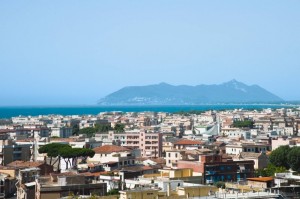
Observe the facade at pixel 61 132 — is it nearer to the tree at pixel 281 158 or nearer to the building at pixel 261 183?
the tree at pixel 281 158

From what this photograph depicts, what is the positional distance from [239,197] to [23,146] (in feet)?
136

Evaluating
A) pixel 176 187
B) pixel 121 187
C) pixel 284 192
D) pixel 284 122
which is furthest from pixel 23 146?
pixel 284 122

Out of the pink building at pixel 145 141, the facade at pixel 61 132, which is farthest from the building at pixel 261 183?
the facade at pixel 61 132

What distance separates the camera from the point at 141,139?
8962cm

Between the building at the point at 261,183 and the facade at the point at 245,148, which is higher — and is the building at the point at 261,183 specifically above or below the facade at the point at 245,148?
above

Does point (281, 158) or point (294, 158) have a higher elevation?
point (294, 158)

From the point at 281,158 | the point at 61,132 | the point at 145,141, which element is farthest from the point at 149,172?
the point at 61,132

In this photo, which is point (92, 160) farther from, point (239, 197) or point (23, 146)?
point (239, 197)

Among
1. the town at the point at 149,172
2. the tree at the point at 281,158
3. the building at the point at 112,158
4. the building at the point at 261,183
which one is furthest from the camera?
the tree at the point at 281,158

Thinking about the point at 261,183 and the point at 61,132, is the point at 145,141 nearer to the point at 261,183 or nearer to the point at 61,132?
the point at 61,132

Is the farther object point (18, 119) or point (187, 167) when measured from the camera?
point (18, 119)

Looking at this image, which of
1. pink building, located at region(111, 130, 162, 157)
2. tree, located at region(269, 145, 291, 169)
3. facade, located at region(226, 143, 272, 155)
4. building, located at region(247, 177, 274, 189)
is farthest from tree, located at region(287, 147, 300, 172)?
pink building, located at region(111, 130, 162, 157)

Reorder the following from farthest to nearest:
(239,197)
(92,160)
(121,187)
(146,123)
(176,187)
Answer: (146,123), (92,160), (121,187), (176,187), (239,197)

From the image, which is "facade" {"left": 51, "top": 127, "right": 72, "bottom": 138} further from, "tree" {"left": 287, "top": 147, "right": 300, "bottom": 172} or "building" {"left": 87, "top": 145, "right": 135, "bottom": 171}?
"tree" {"left": 287, "top": 147, "right": 300, "bottom": 172}
